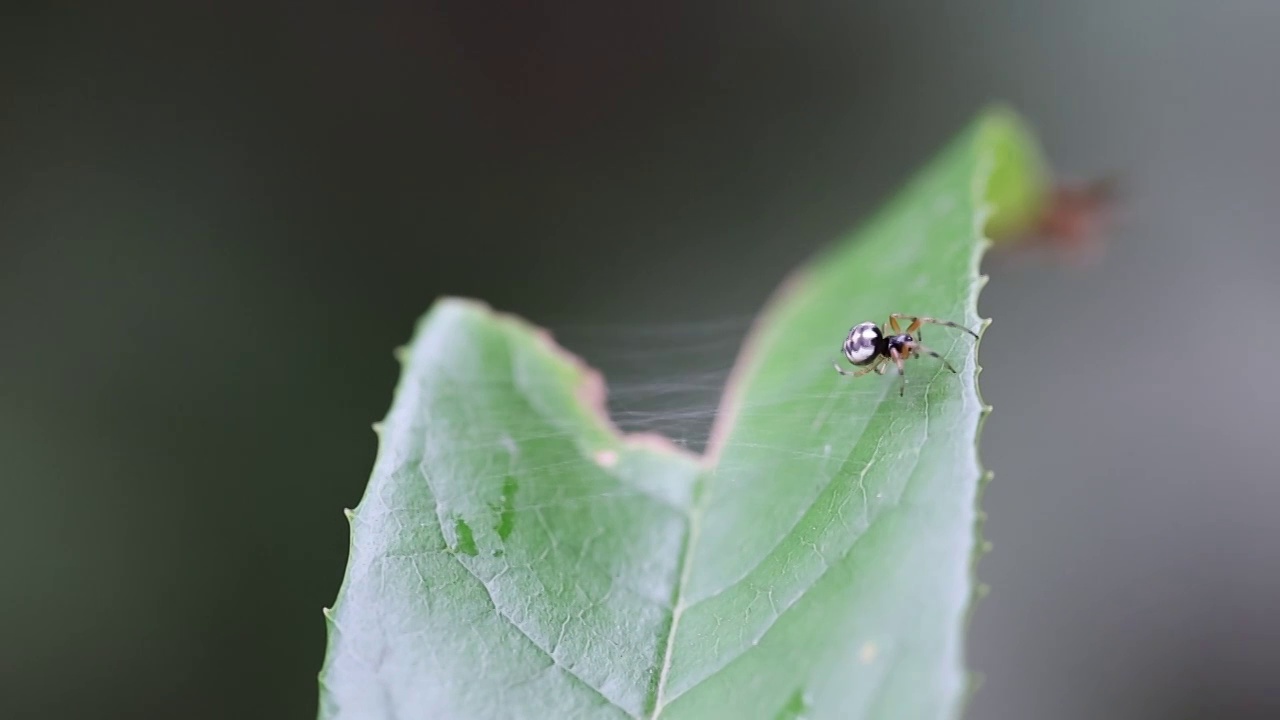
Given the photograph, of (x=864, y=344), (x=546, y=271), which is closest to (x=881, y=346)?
(x=864, y=344)

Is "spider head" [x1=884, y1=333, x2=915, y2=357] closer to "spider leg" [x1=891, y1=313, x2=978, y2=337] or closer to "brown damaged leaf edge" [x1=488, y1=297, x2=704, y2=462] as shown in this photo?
"spider leg" [x1=891, y1=313, x2=978, y2=337]

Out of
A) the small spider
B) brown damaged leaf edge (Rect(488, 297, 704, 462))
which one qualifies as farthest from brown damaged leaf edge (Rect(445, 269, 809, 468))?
the small spider

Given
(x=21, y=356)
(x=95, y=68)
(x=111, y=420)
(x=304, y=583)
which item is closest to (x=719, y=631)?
(x=304, y=583)

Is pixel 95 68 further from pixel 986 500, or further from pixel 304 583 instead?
pixel 986 500

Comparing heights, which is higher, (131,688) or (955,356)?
(955,356)

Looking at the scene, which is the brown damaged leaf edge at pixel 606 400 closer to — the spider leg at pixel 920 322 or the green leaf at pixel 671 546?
the green leaf at pixel 671 546
